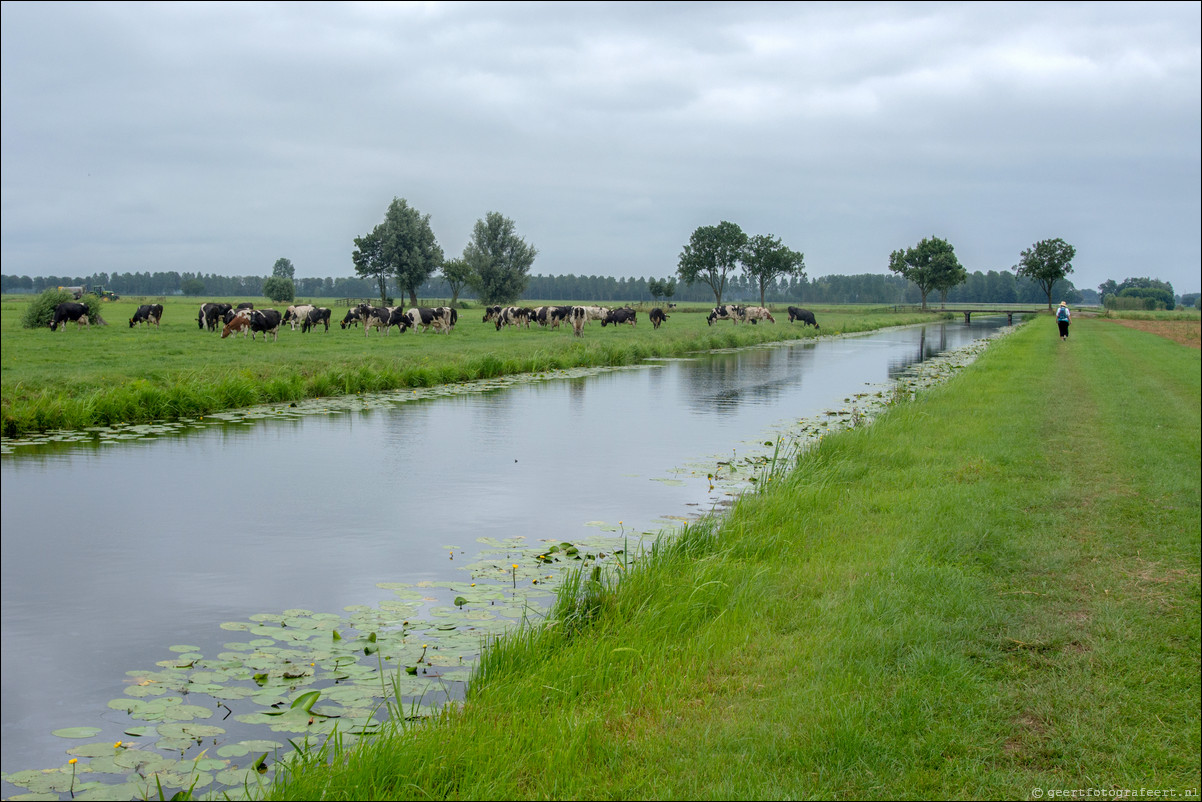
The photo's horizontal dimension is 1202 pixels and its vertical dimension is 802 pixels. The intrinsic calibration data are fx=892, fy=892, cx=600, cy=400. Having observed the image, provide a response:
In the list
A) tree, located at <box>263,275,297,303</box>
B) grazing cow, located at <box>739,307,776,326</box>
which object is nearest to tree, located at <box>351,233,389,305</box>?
tree, located at <box>263,275,297,303</box>

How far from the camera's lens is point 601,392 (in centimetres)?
2202

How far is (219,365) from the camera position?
20109 millimetres

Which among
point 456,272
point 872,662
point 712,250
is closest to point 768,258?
point 712,250

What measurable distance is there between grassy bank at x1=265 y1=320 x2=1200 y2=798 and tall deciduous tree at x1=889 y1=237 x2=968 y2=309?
4213 inches

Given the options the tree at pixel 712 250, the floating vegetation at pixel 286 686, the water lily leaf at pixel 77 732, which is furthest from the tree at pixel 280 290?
the water lily leaf at pixel 77 732

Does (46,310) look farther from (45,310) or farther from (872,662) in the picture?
(872,662)

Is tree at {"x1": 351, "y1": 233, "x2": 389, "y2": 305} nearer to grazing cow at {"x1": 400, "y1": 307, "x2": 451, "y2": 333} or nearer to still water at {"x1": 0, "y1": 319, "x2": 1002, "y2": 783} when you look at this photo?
grazing cow at {"x1": 400, "y1": 307, "x2": 451, "y2": 333}

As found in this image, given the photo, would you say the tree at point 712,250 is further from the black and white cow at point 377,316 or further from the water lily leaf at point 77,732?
the water lily leaf at point 77,732

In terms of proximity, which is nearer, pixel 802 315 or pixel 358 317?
pixel 358 317

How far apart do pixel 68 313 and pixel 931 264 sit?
9699 centimetres

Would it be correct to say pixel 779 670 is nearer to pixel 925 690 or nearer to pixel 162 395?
pixel 925 690

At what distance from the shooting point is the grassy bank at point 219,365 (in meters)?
15.5

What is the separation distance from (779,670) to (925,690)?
776mm

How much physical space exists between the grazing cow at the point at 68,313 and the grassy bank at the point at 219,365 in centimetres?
48
